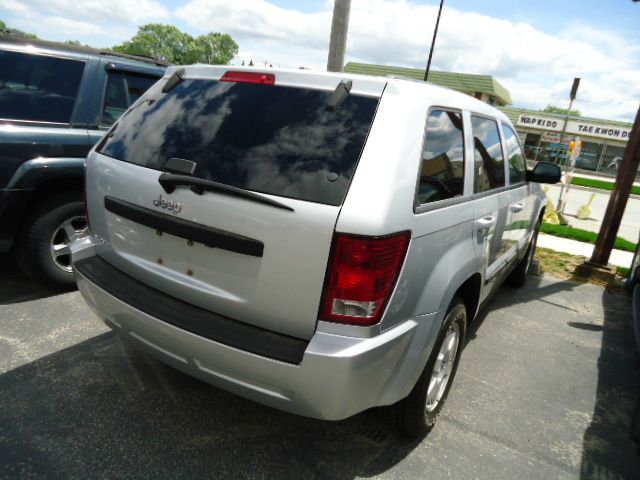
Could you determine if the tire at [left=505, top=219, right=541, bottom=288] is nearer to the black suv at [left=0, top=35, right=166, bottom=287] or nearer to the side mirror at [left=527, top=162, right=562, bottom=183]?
the side mirror at [left=527, top=162, right=562, bottom=183]

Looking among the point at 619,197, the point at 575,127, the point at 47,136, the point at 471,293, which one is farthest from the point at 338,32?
the point at 575,127

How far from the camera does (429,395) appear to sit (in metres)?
2.54

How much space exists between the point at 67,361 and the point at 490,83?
34413 millimetres

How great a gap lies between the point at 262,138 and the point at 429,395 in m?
1.63

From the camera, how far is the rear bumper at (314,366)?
1772 mm

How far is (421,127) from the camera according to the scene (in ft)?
6.80

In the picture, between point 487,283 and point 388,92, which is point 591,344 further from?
point 388,92

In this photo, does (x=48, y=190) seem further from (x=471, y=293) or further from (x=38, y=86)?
(x=471, y=293)

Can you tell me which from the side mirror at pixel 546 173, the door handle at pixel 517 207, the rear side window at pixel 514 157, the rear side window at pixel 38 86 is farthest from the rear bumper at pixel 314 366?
the side mirror at pixel 546 173

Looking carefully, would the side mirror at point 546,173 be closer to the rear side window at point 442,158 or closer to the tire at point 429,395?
the rear side window at point 442,158

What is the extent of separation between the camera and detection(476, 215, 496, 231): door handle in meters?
2.66

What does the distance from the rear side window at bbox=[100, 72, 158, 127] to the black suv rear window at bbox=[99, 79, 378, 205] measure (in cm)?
198

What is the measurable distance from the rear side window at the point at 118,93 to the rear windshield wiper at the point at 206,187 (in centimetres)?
246

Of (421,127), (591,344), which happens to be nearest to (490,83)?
(591,344)
